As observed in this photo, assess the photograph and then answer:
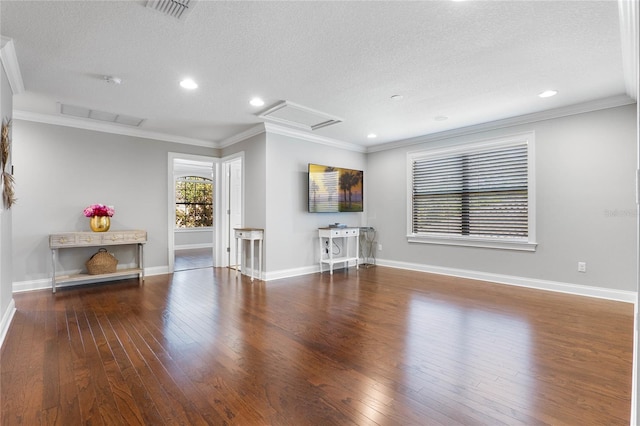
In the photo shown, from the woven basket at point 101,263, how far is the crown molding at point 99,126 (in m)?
1.90

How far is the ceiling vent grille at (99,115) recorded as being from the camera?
4.21m

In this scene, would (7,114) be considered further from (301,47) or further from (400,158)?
(400,158)

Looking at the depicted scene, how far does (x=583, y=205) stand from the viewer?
407 cm

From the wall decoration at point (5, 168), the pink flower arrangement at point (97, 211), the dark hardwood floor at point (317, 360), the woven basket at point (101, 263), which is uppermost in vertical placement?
the wall decoration at point (5, 168)

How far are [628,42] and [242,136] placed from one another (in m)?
4.90

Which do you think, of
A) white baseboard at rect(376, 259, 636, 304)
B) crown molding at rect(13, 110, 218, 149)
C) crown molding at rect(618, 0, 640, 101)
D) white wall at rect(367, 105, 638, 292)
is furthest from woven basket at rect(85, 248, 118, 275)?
crown molding at rect(618, 0, 640, 101)

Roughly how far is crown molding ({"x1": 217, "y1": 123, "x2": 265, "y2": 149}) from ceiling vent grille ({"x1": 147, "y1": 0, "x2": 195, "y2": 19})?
2.76m

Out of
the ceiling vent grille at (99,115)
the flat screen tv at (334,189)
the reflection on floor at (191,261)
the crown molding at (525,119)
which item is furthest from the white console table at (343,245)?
the ceiling vent grille at (99,115)

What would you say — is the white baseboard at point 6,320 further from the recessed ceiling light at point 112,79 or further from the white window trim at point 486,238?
the white window trim at point 486,238

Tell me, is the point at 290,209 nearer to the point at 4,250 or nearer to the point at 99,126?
the point at 99,126

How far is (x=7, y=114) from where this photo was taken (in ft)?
10.2

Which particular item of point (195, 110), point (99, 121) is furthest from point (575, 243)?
point (99, 121)

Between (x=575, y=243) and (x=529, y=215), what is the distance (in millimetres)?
633

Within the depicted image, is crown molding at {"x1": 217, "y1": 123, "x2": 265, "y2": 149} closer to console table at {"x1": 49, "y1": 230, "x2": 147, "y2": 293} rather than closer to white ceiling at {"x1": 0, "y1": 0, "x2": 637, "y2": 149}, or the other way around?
white ceiling at {"x1": 0, "y1": 0, "x2": 637, "y2": 149}
